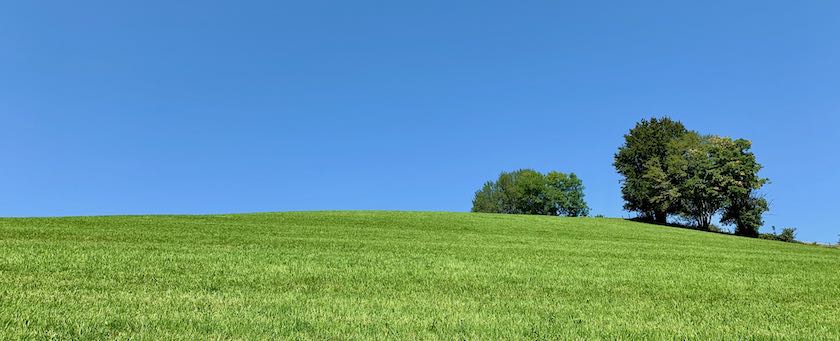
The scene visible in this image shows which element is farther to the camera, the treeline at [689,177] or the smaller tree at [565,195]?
the smaller tree at [565,195]

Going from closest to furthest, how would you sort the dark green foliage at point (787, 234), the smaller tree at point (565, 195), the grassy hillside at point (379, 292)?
the grassy hillside at point (379, 292), the dark green foliage at point (787, 234), the smaller tree at point (565, 195)

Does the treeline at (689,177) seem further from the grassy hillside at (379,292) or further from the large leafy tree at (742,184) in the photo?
the grassy hillside at (379,292)

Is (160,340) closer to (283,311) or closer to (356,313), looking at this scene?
(283,311)

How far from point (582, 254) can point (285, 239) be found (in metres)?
10.8

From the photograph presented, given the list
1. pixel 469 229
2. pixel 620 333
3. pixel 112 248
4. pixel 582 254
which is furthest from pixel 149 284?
pixel 469 229

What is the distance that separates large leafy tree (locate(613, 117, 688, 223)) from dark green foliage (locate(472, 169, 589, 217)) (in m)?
29.8

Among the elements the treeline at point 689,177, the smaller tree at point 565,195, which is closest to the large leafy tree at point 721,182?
the treeline at point 689,177

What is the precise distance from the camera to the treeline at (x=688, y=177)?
184 feet

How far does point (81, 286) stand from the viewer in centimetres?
952

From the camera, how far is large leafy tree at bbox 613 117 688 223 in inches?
2450

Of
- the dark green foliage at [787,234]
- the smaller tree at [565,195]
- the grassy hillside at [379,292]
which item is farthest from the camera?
the smaller tree at [565,195]

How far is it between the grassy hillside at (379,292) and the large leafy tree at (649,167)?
150ft

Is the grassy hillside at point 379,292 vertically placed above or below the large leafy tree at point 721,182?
below

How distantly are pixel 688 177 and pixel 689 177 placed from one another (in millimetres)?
250
